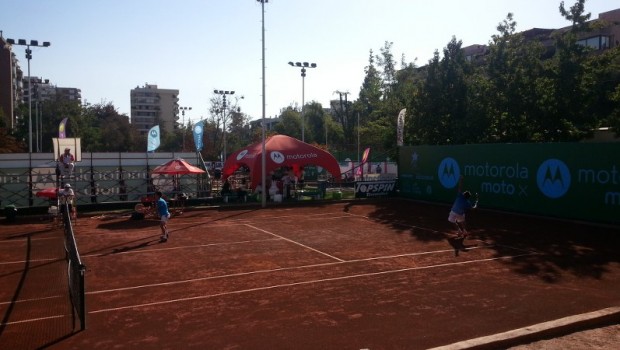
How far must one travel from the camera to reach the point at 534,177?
22078mm

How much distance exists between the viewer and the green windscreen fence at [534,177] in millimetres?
19062

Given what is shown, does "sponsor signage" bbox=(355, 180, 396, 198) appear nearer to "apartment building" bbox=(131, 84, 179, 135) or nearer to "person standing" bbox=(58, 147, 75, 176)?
"person standing" bbox=(58, 147, 75, 176)

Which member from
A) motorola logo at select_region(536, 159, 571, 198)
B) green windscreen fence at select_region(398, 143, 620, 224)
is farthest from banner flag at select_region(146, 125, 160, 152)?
motorola logo at select_region(536, 159, 571, 198)

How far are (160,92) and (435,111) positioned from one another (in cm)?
13468

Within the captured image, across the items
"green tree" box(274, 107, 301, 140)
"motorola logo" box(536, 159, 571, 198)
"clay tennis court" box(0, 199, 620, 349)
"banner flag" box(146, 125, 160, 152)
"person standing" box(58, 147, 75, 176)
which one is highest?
"green tree" box(274, 107, 301, 140)

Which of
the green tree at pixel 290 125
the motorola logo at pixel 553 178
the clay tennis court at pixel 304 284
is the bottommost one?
the clay tennis court at pixel 304 284

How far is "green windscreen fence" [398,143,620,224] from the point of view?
19.1m

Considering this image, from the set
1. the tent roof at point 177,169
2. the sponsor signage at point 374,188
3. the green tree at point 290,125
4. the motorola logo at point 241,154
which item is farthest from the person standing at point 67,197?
the green tree at point 290,125

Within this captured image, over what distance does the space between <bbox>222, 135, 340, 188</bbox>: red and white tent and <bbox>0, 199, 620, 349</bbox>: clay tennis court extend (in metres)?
9.49

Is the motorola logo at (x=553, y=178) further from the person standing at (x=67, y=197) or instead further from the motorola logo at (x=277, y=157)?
the person standing at (x=67, y=197)

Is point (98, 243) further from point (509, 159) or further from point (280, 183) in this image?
point (509, 159)

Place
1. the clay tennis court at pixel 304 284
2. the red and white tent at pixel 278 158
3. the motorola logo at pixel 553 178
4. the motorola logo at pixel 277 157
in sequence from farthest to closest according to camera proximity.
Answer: the motorola logo at pixel 277 157 < the red and white tent at pixel 278 158 < the motorola logo at pixel 553 178 < the clay tennis court at pixel 304 284

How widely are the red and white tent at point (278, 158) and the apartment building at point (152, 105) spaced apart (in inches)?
4977

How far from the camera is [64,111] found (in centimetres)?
7419
